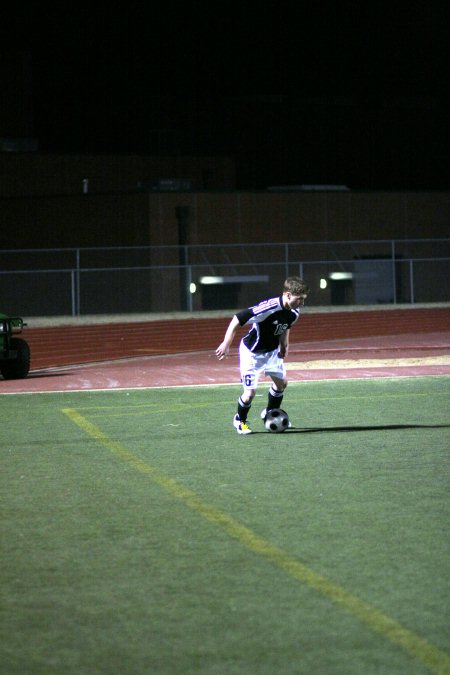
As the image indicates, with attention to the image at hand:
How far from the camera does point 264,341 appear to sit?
41.1 ft

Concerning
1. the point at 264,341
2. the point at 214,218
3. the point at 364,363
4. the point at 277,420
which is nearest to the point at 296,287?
the point at 264,341

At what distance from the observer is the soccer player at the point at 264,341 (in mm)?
12289

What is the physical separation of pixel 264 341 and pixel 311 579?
20.2 feet

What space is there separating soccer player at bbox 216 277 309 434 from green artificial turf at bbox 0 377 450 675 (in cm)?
58

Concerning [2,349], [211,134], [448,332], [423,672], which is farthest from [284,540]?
[211,134]

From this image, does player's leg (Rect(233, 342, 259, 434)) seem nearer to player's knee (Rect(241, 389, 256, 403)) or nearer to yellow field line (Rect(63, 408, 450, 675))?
player's knee (Rect(241, 389, 256, 403))

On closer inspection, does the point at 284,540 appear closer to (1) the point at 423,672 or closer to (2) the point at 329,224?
(1) the point at 423,672

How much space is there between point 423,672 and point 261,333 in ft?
25.2

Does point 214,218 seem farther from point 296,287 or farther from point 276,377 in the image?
point 296,287

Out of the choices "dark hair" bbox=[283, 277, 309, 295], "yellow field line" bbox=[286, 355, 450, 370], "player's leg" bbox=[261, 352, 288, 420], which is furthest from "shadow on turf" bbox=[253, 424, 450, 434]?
"yellow field line" bbox=[286, 355, 450, 370]

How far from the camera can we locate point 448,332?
3384 centimetres

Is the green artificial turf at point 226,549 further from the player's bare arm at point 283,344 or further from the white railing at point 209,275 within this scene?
the white railing at point 209,275

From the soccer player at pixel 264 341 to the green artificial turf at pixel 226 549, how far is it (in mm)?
581

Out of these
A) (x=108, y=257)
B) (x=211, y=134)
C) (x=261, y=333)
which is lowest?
(x=261, y=333)
